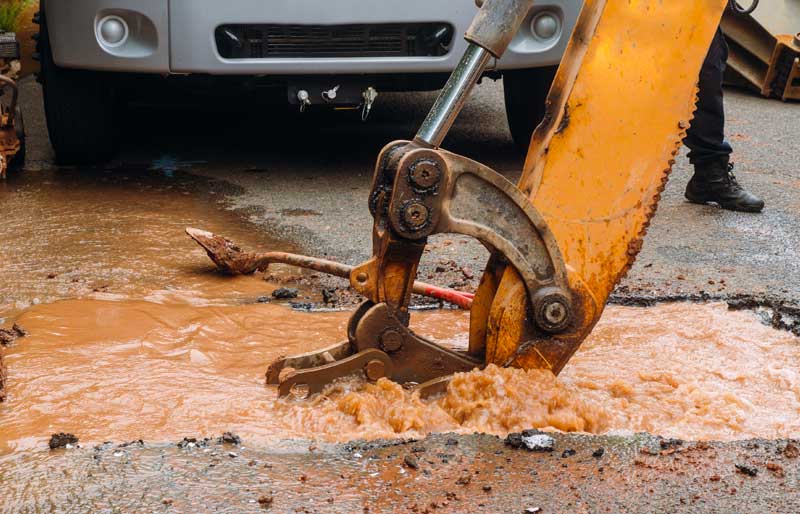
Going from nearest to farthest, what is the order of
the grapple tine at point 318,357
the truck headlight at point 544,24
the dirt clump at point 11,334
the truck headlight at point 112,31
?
the grapple tine at point 318,357 < the dirt clump at point 11,334 < the truck headlight at point 112,31 < the truck headlight at point 544,24

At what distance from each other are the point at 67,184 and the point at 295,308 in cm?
251

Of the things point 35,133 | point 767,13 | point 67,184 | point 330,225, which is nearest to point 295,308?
point 330,225

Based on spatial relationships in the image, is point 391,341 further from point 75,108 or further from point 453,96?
point 75,108

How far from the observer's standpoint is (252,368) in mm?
3510

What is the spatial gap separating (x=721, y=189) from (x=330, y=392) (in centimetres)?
328

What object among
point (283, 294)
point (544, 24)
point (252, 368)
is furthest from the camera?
point (544, 24)

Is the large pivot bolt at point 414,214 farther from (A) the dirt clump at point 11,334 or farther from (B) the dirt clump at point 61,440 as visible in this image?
(A) the dirt clump at point 11,334

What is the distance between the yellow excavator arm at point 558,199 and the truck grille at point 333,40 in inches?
116

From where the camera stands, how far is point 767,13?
10.3 m

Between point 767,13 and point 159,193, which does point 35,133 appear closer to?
point 159,193

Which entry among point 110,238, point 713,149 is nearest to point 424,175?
point 110,238

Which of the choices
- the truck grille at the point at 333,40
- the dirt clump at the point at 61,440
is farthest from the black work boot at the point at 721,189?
the dirt clump at the point at 61,440

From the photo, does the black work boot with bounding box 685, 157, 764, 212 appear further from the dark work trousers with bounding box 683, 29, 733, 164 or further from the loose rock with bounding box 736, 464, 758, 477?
→ the loose rock with bounding box 736, 464, 758, 477

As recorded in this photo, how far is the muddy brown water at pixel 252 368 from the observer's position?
120 inches
